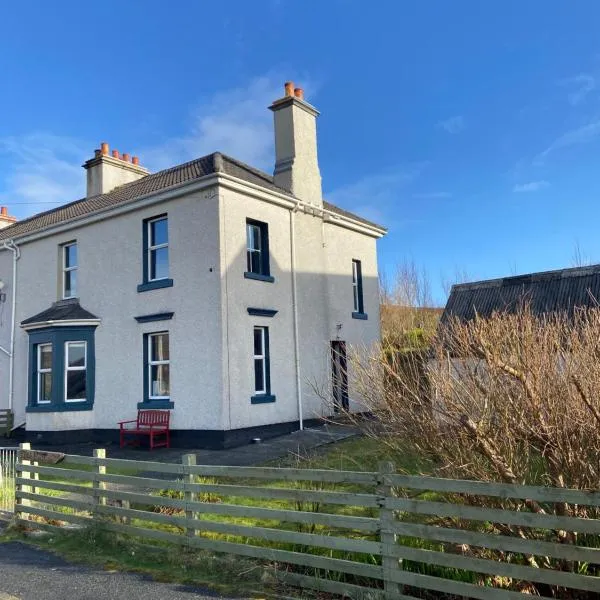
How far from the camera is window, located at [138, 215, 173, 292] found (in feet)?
50.1

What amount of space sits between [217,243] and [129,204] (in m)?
3.39

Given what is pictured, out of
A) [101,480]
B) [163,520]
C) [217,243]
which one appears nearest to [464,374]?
[163,520]

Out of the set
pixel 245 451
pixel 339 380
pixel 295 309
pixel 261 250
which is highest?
pixel 261 250

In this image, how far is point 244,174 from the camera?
15648 millimetres

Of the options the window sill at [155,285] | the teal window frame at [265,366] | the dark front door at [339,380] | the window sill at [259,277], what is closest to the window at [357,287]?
the dark front door at [339,380]

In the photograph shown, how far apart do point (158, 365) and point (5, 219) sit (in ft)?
44.5

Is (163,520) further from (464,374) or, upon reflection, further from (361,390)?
(464,374)

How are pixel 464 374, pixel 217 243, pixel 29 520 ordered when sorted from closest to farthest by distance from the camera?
pixel 464 374, pixel 29 520, pixel 217 243

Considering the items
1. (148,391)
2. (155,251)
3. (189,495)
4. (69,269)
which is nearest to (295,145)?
(155,251)

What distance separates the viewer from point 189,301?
1430cm

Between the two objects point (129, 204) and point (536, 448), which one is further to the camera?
point (129, 204)

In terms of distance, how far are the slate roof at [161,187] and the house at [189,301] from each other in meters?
0.10

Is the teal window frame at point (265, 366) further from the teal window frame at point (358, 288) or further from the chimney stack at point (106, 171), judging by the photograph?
the chimney stack at point (106, 171)

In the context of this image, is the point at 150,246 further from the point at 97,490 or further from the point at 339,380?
the point at 339,380
